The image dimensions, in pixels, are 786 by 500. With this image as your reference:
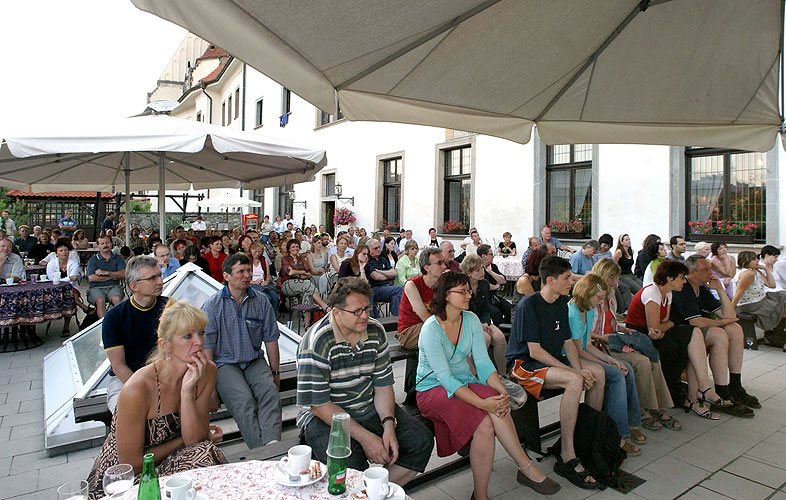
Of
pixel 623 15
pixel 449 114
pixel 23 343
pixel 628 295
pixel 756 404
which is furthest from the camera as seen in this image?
pixel 628 295

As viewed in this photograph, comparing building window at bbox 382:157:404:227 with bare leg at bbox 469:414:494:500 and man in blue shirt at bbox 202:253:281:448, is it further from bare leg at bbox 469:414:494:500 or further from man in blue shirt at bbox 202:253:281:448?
bare leg at bbox 469:414:494:500

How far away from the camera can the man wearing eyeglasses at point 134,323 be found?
332 cm

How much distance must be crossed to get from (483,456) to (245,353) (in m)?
1.81

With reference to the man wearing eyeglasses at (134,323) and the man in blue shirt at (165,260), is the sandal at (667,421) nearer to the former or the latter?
the man wearing eyeglasses at (134,323)

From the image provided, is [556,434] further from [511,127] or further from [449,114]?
[449,114]

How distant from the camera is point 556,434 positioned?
4270 millimetres

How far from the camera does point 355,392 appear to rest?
9.52 ft

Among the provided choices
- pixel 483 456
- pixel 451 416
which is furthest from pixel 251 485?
pixel 483 456

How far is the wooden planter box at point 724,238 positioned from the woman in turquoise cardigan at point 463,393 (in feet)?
28.6

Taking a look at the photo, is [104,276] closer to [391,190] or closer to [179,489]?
[179,489]

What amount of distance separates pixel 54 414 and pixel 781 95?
19.9 ft

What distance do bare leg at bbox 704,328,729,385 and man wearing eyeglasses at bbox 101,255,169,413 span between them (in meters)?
4.95

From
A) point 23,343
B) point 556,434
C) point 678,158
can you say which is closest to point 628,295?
point 678,158

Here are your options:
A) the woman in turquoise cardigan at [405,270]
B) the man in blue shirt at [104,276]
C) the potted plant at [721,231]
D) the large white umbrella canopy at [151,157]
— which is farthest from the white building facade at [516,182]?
the man in blue shirt at [104,276]
